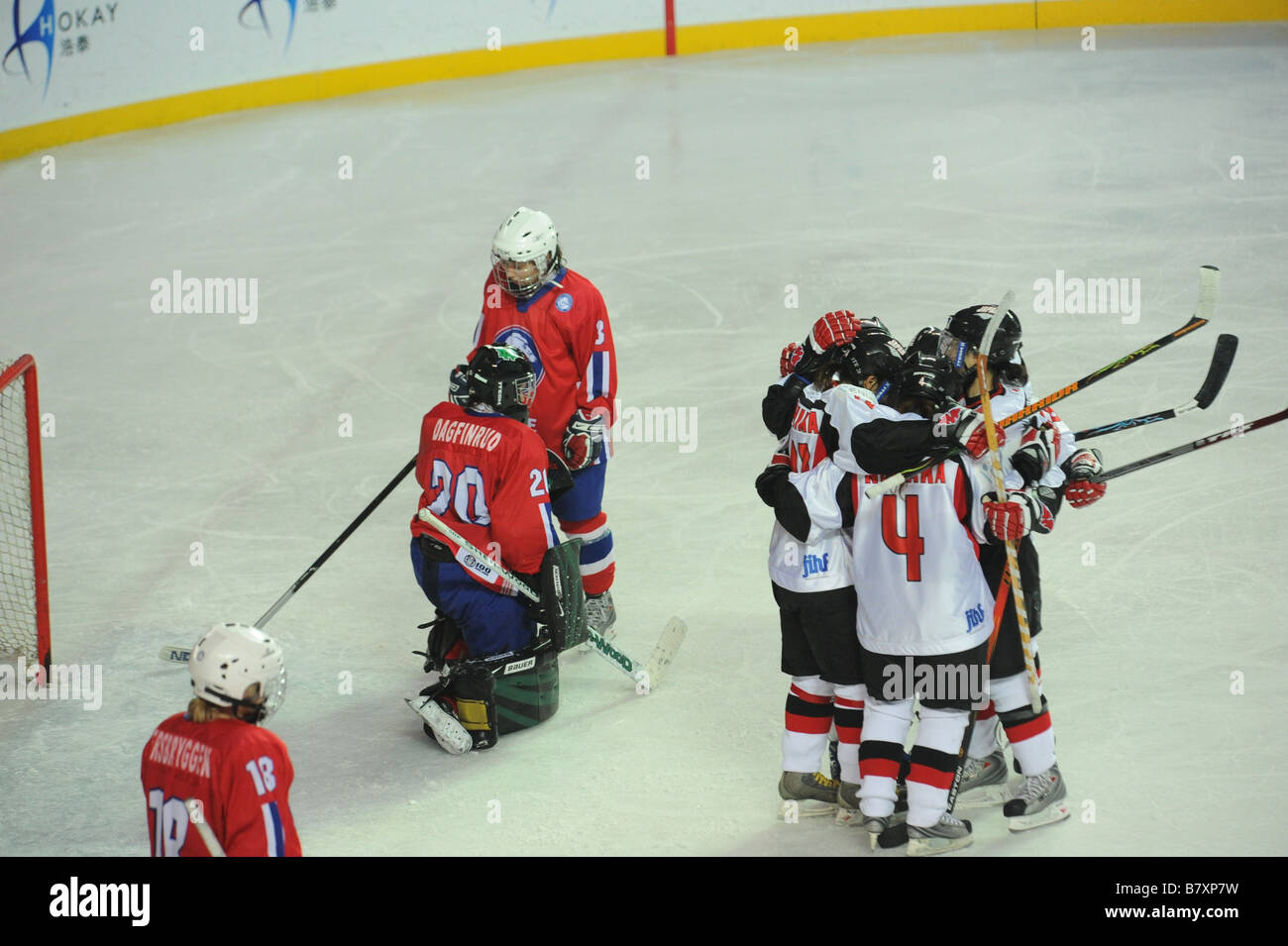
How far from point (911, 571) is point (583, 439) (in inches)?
54.8

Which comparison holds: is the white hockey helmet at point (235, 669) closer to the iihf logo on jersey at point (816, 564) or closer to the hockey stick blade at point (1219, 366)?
the iihf logo on jersey at point (816, 564)

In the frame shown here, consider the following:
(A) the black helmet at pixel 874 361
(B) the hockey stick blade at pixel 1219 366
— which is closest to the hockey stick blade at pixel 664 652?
(A) the black helmet at pixel 874 361

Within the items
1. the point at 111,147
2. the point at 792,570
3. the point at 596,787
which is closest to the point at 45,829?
the point at 596,787

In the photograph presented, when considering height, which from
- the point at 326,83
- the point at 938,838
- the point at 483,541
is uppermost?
the point at 326,83

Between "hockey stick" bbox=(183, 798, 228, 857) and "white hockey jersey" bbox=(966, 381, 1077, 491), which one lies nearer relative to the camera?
"hockey stick" bbox=(183, 798, 228, 857)

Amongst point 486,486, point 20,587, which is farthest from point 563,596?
point 20,587

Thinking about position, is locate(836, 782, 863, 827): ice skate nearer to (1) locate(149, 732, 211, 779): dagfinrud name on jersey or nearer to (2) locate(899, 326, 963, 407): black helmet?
(2) locate(899, 326, 963, 407): black helmet

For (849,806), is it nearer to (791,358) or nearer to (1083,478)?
(1083,478)

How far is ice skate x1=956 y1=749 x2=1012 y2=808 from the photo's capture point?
3.78m

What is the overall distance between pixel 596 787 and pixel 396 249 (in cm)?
566

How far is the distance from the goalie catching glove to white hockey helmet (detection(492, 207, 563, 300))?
1615 millimetres

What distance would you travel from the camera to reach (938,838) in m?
3.54

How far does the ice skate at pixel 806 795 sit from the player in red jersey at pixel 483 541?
79 centimetres

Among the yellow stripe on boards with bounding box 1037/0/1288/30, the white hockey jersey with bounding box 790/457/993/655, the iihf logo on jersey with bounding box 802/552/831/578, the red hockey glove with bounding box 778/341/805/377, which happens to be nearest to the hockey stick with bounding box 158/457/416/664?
the red hockey glove with bounding box 778/341/805/377
